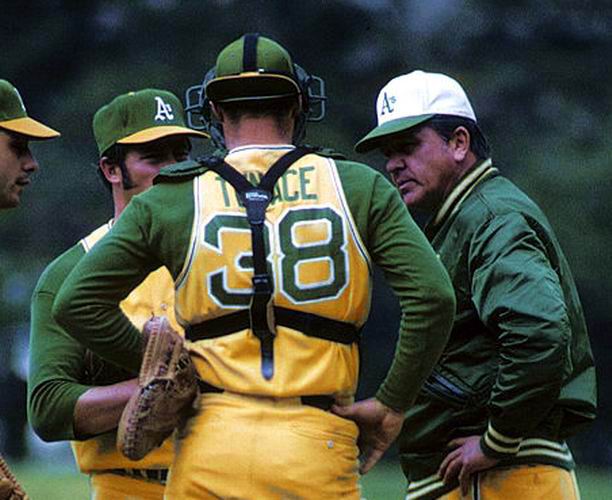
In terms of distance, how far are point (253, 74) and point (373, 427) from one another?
3.27ft

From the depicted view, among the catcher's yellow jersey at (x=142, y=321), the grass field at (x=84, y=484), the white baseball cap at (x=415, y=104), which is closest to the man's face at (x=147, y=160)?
the catcher's yellow jersey at (x=142, y=321)

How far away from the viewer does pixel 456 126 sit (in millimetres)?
6047

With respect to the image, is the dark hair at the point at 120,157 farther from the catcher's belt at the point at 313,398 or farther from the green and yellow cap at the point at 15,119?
the catcher's belt at the point at 313,398

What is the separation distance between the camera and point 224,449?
474cm

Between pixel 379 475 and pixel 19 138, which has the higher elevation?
pixel 19 138

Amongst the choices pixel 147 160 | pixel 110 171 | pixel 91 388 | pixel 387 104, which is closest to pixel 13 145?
pixel 110 171

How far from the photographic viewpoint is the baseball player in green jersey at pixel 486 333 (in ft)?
18.1

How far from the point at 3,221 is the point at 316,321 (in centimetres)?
1700

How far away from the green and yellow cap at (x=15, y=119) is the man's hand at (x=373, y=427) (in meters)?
1.68

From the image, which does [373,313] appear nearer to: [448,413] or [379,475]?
[379,475]

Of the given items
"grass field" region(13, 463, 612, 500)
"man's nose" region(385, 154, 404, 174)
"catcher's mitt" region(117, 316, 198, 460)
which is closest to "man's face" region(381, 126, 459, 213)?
"man's nose" region(385, 154, 404, 174)

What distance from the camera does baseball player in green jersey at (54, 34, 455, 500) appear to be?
476 centimetres

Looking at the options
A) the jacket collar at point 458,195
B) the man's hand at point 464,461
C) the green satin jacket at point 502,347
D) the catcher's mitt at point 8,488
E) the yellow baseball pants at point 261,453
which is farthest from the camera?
the jacket collar at point 458,195

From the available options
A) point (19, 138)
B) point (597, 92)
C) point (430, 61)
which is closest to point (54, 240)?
point (430, 61)
